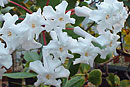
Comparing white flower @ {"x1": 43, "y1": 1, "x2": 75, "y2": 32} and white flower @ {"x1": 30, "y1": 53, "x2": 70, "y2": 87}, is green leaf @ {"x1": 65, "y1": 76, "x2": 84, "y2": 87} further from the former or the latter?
white flower @ {"x1": 43, "y1": 1, "x2": 75, "y2": 32}

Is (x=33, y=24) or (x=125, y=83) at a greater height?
(x=33, y=24)

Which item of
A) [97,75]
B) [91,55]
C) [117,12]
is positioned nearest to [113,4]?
[117,12]

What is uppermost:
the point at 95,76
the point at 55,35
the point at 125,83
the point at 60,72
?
the point at 55,35

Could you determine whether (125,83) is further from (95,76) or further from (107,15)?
(107,15)

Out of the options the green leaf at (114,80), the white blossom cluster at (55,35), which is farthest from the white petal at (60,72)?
the green leaf at (114,80)

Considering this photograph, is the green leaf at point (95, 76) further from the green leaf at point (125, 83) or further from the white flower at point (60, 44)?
the white flower at point (60, 44)

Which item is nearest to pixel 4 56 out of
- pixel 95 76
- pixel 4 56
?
pixel 4 56

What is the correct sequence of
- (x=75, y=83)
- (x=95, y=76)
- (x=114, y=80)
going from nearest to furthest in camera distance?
(x=75, y=83), (x=95, y=76), (x=114, y=80)

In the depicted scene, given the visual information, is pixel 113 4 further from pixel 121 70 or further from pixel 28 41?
pixel 121 70
